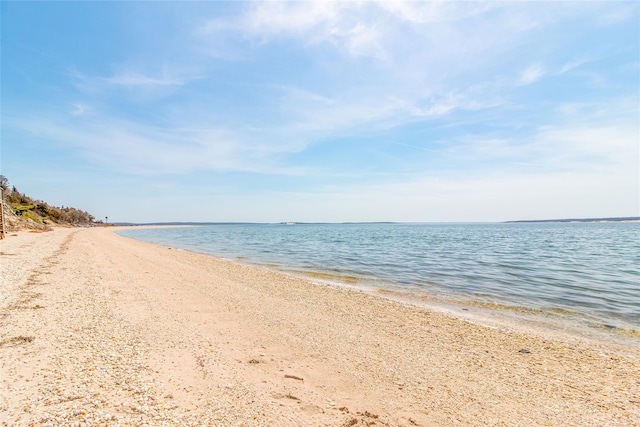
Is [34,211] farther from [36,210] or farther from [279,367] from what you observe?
[279,367]

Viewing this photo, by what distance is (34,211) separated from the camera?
47.4 metres

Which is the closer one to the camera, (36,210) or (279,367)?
(279,367)

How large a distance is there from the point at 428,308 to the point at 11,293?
12.7 metres

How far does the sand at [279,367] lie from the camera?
151 inches

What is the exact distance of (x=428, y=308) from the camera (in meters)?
10.3

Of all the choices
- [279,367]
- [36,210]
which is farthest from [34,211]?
[279,367]

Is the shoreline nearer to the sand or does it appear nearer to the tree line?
the sand

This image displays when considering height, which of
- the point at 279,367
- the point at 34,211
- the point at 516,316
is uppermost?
the point at 34,211

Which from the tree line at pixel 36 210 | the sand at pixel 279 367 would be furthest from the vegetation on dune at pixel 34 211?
the sand at pixel 279 367

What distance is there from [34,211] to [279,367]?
61.4 meters

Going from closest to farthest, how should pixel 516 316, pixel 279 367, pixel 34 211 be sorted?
pixel 279 367
pixel 516 316
pixel 34 211

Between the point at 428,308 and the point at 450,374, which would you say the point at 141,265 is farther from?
the point at 450,374

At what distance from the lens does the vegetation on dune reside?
37.3 metres

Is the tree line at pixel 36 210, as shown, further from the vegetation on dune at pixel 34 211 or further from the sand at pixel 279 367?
the sand at pixel 279 367
